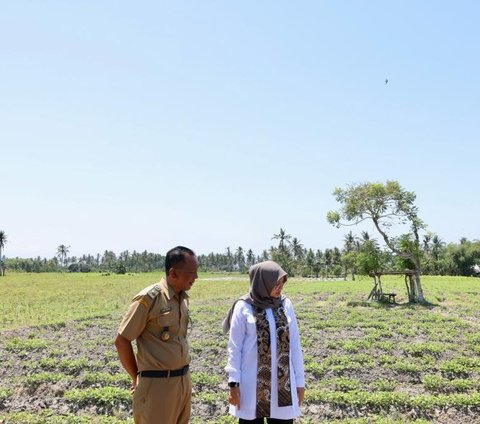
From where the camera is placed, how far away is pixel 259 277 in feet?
11.6

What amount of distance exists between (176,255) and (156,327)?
1.79 ft

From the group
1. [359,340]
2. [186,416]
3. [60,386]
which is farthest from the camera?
[359,340]

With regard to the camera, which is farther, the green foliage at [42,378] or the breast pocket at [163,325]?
the green foliage at [42,378]

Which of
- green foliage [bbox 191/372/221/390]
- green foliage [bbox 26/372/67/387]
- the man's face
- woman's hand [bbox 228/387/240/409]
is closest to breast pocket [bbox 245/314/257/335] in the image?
woman's hand [bbox 228/387/240/409]

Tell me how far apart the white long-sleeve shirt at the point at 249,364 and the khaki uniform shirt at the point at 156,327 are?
1.33 feet

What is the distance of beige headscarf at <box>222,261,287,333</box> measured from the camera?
11.6ft

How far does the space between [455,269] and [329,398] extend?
206 ft

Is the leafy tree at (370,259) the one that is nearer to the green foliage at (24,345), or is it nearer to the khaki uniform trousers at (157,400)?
the green foliage at (24,345)

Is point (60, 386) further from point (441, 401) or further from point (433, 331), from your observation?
point (433, 331)

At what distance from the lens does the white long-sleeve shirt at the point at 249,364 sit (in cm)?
341

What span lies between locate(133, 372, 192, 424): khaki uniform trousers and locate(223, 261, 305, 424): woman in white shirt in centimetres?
43

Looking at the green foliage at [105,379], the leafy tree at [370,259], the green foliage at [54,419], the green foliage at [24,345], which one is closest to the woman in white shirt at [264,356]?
the green foliage at [54,419]

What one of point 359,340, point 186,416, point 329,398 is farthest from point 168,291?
point 359,340

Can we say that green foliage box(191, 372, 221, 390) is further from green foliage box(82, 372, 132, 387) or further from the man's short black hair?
the man's short black hair
